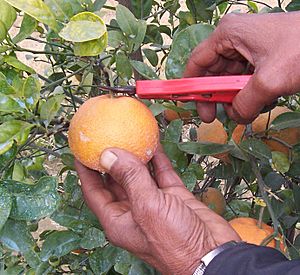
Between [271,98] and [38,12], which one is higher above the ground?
[38,12]

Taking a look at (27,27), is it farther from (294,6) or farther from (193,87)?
(294,6)

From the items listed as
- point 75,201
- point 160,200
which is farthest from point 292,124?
point 75,201

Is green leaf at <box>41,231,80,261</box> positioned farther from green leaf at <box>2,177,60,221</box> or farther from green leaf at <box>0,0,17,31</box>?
green leaf at <box>0,0,17,31</box>

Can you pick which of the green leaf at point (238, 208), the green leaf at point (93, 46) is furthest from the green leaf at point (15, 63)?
the green leaf at point (238, 208)

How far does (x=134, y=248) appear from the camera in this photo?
92 centimetres

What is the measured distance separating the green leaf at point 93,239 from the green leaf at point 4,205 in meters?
0.27

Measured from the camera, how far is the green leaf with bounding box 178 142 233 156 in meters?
1.04

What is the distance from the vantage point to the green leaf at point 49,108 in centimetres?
89

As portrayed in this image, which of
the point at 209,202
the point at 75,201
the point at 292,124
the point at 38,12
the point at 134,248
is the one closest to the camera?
the point at 38,12

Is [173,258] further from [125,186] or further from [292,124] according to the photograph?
[292,124]

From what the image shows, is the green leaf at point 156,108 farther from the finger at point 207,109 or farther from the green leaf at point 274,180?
the green leaf at point 274,180

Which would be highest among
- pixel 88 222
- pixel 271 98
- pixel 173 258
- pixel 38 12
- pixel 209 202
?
pixel 38 12

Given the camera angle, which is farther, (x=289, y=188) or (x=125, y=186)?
(x=289, y=188)

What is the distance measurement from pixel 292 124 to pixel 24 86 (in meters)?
0.48
